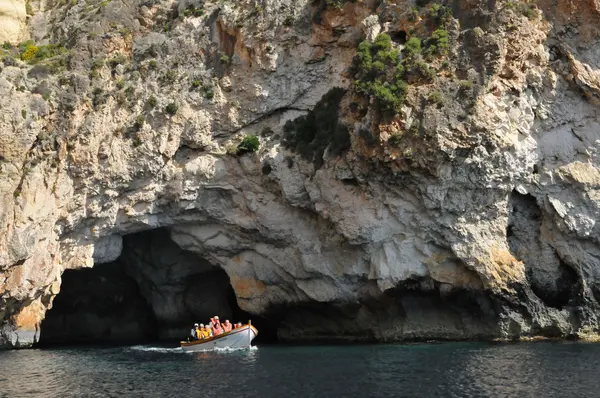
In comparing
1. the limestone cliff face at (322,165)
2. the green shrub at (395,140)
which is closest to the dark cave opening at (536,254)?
the limestone cliff face at (322,165)

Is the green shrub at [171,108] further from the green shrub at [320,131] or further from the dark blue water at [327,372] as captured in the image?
the dark blue water at [327,372]

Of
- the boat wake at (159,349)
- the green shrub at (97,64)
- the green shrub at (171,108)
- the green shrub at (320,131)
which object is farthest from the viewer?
the green shrub at (97,64)

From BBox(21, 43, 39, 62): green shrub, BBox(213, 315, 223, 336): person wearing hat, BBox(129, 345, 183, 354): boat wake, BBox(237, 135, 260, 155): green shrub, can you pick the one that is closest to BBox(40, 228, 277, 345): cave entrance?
BBox(213, 315, 223, 336): person wearing hat

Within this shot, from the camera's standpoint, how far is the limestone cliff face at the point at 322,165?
41.7m

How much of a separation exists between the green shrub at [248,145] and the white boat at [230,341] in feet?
33.9

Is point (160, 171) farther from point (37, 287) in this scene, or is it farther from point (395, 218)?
point (395, 218)

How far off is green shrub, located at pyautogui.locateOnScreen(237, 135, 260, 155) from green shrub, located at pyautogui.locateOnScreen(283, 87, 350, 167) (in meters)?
1.73

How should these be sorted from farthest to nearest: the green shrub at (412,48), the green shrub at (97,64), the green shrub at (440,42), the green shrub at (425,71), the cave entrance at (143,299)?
1. the cave entrance at (143,299)
2. the green shrub at (97,64)
3. the green shrub at (412,48)
4. the green shrub at (440,42)
5. the green shrub at (425,71)

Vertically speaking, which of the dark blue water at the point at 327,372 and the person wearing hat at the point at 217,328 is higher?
the person wearing hat at the point at 217,328

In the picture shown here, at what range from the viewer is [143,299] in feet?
194

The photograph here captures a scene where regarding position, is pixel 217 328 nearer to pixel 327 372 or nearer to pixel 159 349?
pixel 159 349

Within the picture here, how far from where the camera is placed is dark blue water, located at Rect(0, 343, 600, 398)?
2888cm

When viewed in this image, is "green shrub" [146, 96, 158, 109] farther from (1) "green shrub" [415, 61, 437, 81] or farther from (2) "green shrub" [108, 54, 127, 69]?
(1) "green shrub" [415, 61, 437, 81]

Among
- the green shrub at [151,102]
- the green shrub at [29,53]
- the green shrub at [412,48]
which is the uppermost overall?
the green shrub at [29,53]
